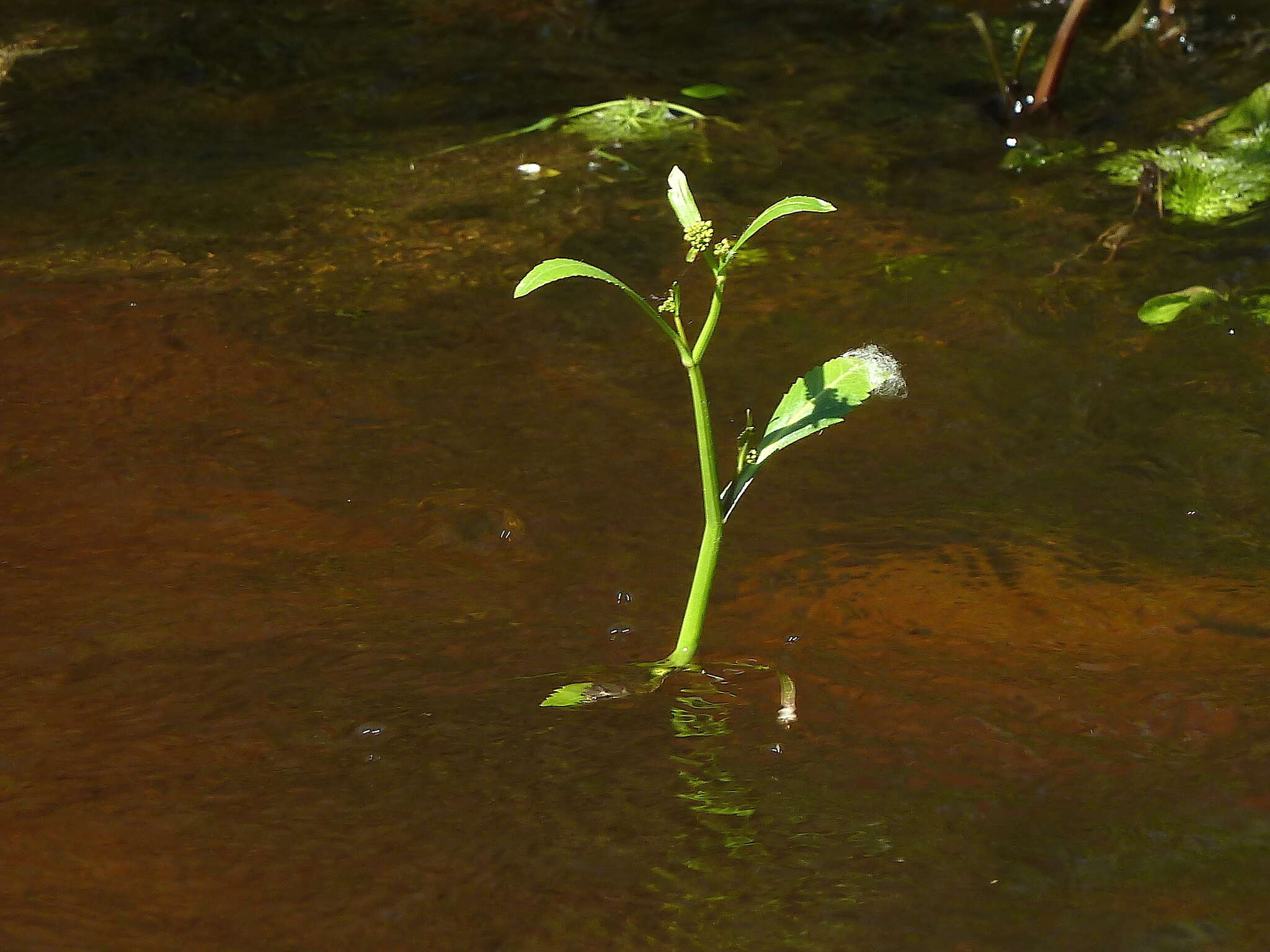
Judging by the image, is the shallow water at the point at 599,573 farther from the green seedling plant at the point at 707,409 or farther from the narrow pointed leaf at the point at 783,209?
the narrow pointed leaf at the point at 783,209

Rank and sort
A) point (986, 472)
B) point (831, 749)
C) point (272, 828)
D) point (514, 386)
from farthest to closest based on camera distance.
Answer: point (514, 386) < point (986, 472) < point (831, 749) < point (272, 828)

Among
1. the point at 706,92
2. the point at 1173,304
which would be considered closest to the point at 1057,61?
the point at 706,92

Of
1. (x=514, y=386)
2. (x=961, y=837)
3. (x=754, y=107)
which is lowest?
(x=961, y=837)

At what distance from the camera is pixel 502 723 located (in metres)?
1.27

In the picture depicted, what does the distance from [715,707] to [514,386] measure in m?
0.82

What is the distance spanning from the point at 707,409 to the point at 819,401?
4.7 inches

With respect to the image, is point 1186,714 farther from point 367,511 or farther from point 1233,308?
point 1233,308

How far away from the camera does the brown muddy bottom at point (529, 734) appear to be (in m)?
1.03

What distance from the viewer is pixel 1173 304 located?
7.13 ft

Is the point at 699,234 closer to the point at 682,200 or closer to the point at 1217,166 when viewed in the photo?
the point at 682,200

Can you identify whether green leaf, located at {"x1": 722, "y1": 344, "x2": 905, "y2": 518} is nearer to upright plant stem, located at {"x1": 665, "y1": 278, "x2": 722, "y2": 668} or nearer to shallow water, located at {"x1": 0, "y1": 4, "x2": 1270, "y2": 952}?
upright plant stem, located at {"x1": 665, "y1": 278, "x2": 722, "y2": 668}

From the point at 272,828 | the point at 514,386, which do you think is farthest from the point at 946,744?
the point at 514,386

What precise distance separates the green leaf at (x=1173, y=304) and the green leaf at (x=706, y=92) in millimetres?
1234

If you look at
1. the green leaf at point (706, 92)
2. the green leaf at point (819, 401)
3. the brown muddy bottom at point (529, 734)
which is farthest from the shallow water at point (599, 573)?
the green leaf at point (706, 92)
